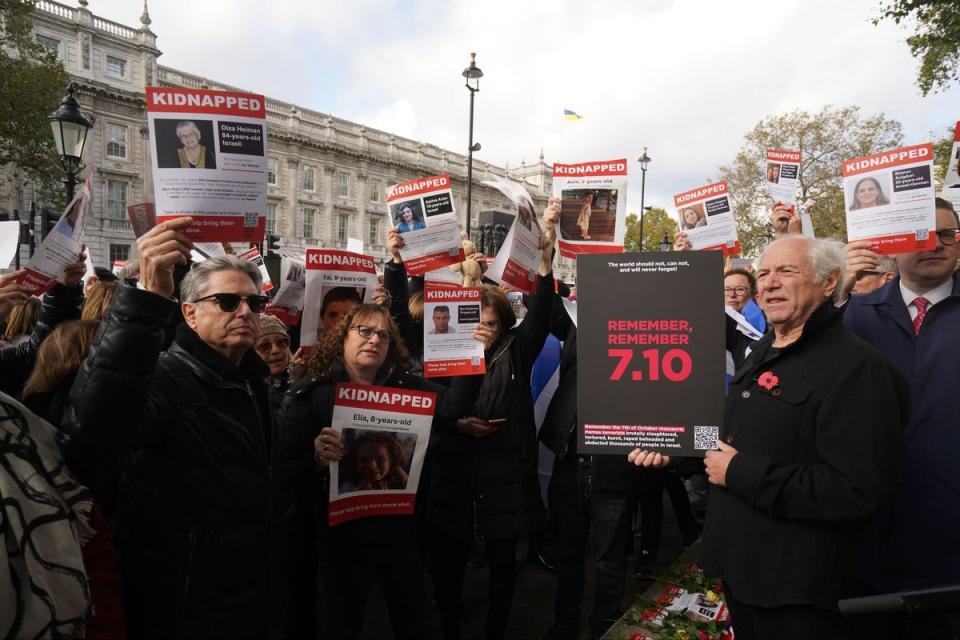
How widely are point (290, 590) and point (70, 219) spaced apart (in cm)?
240

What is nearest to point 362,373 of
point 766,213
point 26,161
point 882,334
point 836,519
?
point 836,519

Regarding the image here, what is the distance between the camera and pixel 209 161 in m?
2.31

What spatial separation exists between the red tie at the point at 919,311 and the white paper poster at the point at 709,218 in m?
2.16

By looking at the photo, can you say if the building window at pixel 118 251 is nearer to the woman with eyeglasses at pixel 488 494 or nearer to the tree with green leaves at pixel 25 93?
the tree with green leaves at pixel 25 93

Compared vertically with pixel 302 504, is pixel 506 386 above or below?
above

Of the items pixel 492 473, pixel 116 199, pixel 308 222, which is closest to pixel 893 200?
pixel 492 473

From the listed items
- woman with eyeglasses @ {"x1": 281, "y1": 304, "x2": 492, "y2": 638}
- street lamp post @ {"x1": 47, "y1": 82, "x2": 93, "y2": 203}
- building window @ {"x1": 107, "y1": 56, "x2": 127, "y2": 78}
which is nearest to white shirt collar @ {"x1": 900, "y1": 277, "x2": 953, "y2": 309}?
woman with eyeglasses @ {"x1": 281, "y1": 304, "x2": 492, "y2": 638}

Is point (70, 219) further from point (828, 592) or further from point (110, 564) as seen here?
point (828, 592)

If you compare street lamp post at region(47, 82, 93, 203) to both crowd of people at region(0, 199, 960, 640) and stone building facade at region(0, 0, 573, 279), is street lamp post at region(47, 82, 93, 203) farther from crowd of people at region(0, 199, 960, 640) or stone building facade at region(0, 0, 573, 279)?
stone building facade at region(0, 0, 573, 279)

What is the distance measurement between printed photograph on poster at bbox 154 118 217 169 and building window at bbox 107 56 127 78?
47778 mm

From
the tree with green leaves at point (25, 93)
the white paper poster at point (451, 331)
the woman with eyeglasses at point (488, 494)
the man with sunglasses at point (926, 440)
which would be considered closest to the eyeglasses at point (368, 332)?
the white paper poster at point (451, 331)

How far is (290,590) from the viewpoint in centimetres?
346

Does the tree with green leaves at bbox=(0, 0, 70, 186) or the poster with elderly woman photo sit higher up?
the tree with green leaves at bbox=(0, 0, 70, 186)

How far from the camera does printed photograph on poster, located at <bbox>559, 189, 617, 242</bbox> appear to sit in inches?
142
